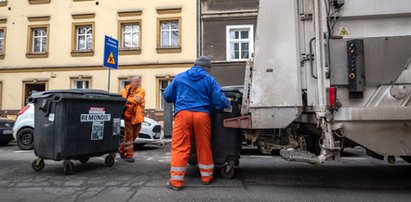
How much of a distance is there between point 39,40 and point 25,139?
9.38 m

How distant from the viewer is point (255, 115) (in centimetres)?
388

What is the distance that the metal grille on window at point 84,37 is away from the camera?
1587cm

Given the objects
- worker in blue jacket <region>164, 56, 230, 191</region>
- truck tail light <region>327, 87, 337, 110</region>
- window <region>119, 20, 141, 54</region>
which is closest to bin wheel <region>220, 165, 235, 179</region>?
worker in blue jacket <region>164, 56, 230, 191</region>

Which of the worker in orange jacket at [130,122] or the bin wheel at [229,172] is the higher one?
the worker in orange jacket at [130,122]

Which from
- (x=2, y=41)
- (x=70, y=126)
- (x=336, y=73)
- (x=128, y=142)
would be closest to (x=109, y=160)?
(x=128, y=142)

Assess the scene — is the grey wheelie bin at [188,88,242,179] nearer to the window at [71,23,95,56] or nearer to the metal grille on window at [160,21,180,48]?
the metal grille on window at [160,21,180,48]

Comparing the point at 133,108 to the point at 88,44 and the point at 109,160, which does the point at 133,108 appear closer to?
the point at 109,160

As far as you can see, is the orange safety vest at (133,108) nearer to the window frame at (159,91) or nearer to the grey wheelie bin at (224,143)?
the grey wheelie bin at (224,143)

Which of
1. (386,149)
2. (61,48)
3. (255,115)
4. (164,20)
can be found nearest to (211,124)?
(255,115)

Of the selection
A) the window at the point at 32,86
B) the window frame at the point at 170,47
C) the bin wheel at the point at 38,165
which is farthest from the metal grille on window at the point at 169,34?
the bin wheel at the point at 38,165

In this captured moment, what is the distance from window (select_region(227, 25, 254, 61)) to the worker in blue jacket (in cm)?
1052

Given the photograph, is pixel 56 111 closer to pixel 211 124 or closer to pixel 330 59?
pixel 211 124

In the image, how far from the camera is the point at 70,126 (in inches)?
187

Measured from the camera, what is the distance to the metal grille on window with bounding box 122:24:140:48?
610 inches
